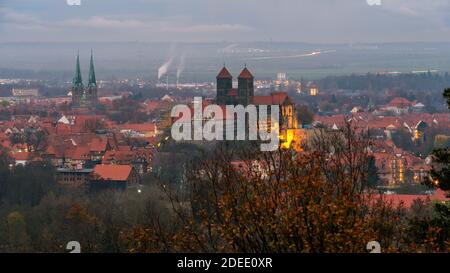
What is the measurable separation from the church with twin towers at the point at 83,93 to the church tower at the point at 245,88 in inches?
297

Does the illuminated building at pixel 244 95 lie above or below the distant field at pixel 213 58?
below

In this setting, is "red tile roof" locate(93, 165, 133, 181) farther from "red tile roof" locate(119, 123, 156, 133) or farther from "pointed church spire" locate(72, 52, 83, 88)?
"pointed church spire" locate(72, 52, 83, 88)

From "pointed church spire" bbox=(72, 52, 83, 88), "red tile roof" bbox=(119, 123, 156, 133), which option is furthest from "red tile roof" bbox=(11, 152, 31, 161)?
"pointed church spire" bbox=(72, 52, 83, 88)

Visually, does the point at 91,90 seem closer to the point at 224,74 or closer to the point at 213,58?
A: the point at 213,58

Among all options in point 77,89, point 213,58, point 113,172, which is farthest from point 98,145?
point 77,89

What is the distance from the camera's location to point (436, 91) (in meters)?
38.9

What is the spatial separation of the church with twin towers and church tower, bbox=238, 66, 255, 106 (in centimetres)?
755

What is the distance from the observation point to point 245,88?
30.2 m

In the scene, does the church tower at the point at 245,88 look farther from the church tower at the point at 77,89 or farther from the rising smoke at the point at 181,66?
the church tower at the point at 77,89

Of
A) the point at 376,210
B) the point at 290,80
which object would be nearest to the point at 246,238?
the point at 376,210

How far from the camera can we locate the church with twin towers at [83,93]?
3734 centimetres

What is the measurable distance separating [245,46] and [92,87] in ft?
26.1

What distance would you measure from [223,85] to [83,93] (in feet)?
30.8

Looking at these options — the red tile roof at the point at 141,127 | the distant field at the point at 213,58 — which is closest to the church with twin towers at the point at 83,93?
the distant field at the point at 213,58
